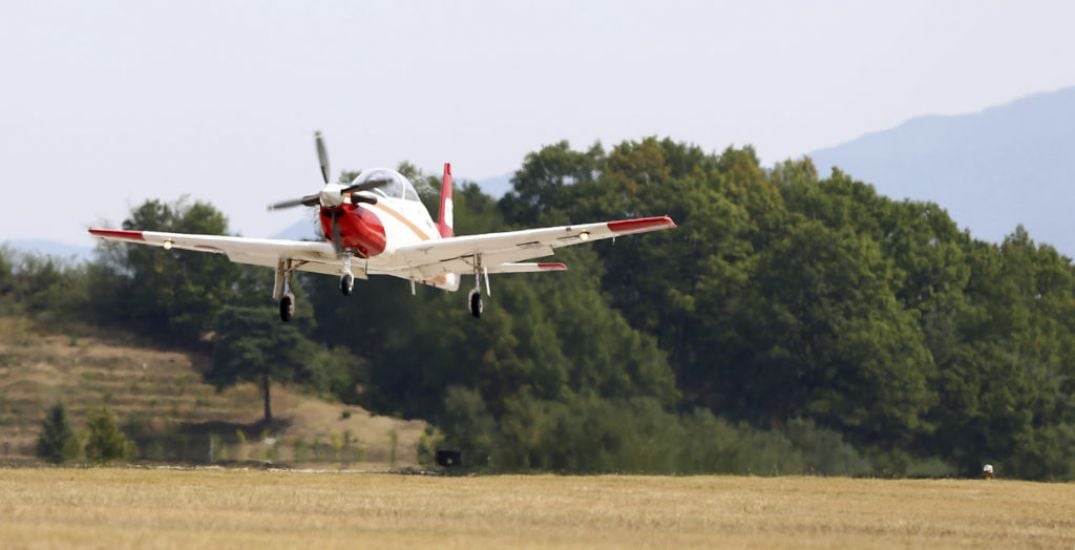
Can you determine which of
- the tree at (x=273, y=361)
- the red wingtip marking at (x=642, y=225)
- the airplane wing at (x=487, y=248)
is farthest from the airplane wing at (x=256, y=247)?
the tree at (x=273, y=361)

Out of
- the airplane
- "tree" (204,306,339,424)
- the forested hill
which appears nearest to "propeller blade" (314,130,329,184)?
the airplane

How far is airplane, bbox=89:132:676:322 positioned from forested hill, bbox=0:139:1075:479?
13.3 meters

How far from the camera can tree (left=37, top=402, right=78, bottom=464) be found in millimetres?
53469

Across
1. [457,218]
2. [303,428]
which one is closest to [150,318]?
[303,428]

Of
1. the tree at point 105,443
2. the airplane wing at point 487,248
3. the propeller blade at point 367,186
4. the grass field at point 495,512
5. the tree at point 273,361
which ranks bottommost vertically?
the grass field at point 495,512

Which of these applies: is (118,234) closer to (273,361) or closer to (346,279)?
(346,279)

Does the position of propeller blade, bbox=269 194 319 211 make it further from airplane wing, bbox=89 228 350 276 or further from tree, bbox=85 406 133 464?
tree, bbox=85 406 133 464

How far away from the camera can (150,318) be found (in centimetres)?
6588

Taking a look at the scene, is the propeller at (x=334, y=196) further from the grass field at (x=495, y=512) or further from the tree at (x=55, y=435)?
the tree at (x=55, y=435)

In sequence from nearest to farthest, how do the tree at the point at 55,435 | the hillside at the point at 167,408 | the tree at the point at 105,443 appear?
the tree at the point at 105,443
the tree at the point at 55,435
the hillside at the point at 167,408

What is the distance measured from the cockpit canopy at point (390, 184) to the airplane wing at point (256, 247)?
1472 millimetres

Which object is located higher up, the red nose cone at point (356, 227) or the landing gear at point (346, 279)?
the red nose cone at point (356, 227)

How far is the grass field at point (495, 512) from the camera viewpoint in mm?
22516

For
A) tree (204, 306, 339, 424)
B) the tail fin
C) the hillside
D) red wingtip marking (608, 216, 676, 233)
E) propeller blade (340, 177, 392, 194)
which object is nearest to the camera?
red wingtip marking (608, 216, 676, 233)
